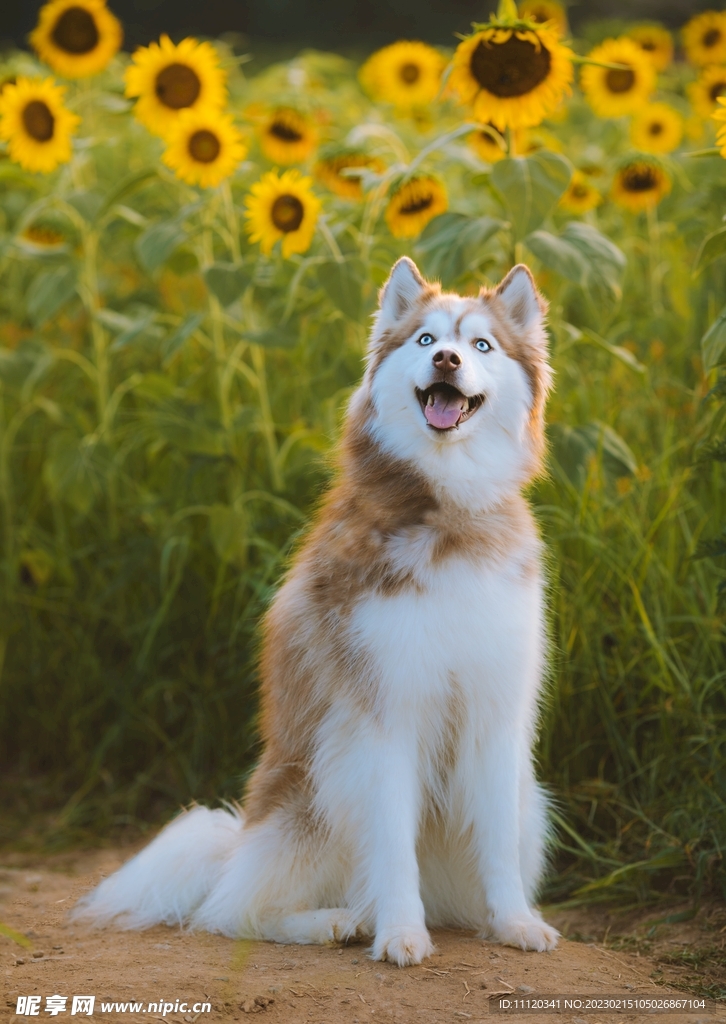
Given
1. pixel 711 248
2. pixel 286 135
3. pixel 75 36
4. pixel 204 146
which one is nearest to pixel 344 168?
pixel 286 135

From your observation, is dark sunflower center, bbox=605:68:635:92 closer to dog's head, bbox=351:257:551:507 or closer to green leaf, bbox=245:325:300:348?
green leaf, bbox=245:325:300:348

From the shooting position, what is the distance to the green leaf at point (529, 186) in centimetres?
337

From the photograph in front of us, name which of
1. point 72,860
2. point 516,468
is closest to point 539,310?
point 516,468

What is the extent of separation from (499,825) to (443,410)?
3.60 ft

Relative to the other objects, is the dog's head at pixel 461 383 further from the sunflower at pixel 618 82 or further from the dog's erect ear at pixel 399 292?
the sunflower at pixel 618 82

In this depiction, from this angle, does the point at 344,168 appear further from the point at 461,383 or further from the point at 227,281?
the point at 461,383

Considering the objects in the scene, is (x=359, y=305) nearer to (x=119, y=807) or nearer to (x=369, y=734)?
(x=369, y=734)

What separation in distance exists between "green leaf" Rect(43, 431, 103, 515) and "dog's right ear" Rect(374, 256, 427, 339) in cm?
175

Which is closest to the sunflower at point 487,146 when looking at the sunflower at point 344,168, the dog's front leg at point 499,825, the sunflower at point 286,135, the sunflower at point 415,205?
the sunflower at point 415,205

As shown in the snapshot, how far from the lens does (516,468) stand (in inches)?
111

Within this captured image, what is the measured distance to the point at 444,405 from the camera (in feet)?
8.68

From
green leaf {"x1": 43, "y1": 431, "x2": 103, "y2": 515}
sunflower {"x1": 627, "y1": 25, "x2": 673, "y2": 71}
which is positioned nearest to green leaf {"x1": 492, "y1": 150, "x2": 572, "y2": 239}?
green leaf {"x1": 43, "y1": 431, "x2": 103, "y2": 515}

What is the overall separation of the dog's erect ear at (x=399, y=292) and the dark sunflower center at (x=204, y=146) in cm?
135

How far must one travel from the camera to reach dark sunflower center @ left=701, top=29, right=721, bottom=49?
5324mm
